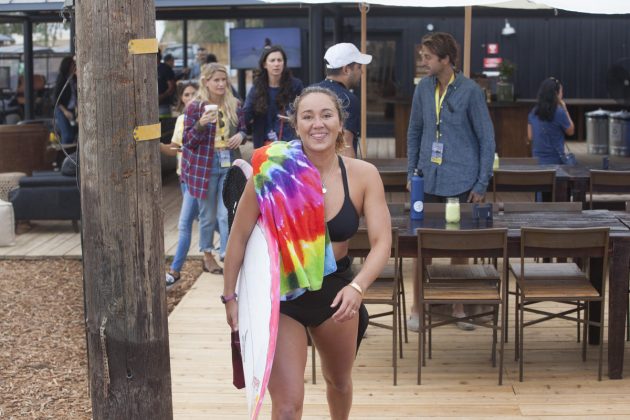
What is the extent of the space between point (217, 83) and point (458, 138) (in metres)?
2.25

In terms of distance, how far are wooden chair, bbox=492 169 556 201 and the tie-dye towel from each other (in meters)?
5.16

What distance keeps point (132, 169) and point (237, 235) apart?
492 millimetres

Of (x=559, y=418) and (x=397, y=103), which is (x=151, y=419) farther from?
(x=397, y=103)

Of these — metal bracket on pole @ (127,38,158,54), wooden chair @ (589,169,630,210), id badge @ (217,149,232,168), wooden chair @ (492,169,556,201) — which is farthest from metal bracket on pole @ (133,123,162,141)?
wooden chair @ (589,169,630,210)

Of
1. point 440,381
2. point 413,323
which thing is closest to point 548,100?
point 413,323

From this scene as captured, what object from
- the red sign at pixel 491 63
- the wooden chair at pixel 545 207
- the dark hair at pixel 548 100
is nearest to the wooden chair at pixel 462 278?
the wooden chair at pixel 545 207

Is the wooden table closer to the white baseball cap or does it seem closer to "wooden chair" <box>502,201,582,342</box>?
"wooden chair" <box>502,201,582,342</box>

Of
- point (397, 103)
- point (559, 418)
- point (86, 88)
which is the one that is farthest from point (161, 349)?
point (397, 103)

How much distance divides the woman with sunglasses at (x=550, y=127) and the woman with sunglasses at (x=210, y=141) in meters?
3.66

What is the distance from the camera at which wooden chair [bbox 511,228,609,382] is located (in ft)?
19.2

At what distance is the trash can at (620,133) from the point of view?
19.4 m

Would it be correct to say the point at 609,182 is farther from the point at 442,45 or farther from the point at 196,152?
the point at 196,152

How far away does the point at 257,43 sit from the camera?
1802cm

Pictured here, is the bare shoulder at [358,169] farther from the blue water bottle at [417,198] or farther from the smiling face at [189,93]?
the smiling face at [189,93]
